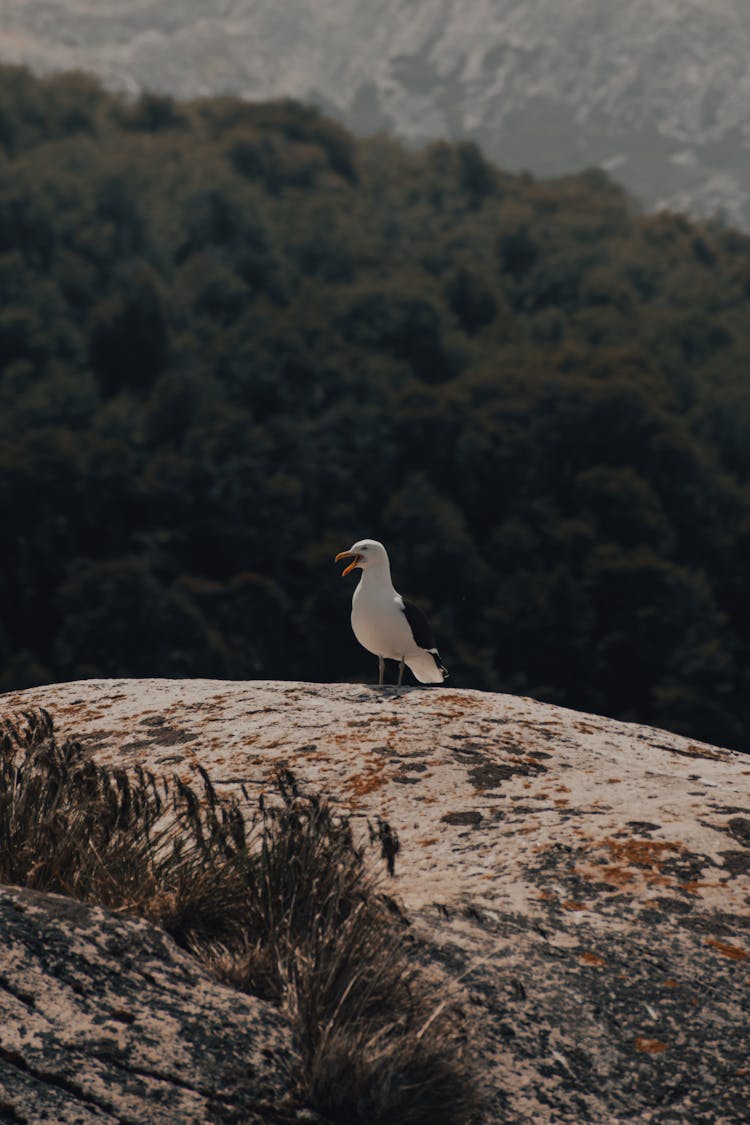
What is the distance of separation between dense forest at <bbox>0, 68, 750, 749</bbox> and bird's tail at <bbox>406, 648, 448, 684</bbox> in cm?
5289

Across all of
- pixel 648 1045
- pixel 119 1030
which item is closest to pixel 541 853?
pixel 648 1045

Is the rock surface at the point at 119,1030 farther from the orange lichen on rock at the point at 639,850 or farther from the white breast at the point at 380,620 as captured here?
the white breast at the point at 380,620

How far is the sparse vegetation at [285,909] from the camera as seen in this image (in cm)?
486

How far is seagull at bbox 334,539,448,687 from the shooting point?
10.1m

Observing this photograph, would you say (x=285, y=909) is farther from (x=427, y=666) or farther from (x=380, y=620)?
(x=427, y=666)

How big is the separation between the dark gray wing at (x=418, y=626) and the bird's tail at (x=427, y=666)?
2.2 inches

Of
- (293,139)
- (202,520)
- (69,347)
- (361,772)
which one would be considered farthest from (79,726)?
(293,139)

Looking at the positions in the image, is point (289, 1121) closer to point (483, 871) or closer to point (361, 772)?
point (483, 871)

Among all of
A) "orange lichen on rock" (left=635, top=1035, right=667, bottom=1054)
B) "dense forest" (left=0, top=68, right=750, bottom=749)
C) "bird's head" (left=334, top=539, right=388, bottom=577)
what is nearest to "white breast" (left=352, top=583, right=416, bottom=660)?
"bird's head" (left=334, top=539, right=388, bottom=577)

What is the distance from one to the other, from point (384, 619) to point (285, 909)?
4739 mm

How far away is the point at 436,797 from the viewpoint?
6.84m

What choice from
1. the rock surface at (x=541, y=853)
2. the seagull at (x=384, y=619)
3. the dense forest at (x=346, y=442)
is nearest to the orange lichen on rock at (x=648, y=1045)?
the rock surface at (x=541, y=853)

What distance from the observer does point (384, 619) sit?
1012cm

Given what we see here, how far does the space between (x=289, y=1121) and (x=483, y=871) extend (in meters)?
1.59
